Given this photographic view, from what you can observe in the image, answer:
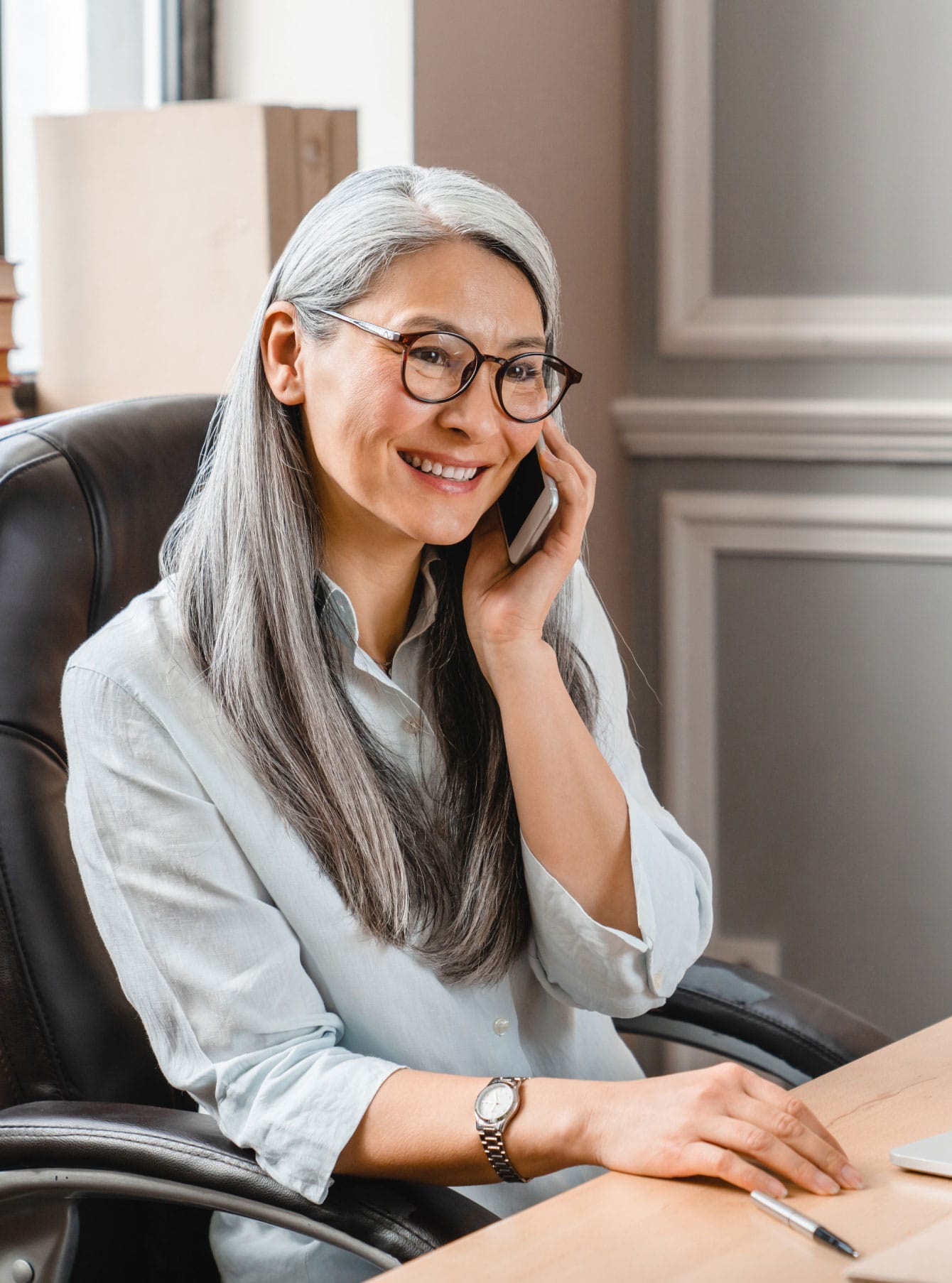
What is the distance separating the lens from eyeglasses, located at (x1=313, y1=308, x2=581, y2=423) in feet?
3.42

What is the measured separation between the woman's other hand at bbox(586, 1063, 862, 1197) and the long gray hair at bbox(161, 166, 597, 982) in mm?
276

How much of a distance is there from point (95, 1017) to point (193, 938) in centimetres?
19

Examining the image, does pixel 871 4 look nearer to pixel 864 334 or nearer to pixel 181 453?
pixel 864 334

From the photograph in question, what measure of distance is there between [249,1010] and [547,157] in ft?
4.39

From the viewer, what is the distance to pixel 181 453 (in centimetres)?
134

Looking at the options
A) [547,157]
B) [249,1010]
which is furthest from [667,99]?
[249,1010]

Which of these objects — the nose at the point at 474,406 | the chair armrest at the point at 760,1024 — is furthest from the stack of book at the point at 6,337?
the chair armrest at the point at 760,1024

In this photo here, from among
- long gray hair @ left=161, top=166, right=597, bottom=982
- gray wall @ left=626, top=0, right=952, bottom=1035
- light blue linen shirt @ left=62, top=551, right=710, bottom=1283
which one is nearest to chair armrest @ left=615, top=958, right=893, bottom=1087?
light blue linen shirt @ left=62, top=551, right=710, bottom=1283

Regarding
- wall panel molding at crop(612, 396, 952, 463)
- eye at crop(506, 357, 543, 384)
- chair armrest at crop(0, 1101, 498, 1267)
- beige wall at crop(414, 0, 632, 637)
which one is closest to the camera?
chair armrest at crop(0, 1101, 498, 1267)

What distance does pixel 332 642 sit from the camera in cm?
115

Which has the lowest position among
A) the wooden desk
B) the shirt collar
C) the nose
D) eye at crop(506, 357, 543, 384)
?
the wooden desk

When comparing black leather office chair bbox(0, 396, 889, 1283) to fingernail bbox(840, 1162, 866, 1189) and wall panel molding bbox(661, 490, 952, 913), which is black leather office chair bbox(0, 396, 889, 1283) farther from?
wall panel molding bbox(661, 490, 952, 913)

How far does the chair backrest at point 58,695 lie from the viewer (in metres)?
1.12

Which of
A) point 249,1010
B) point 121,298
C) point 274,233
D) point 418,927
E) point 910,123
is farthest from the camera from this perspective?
point 910,123
